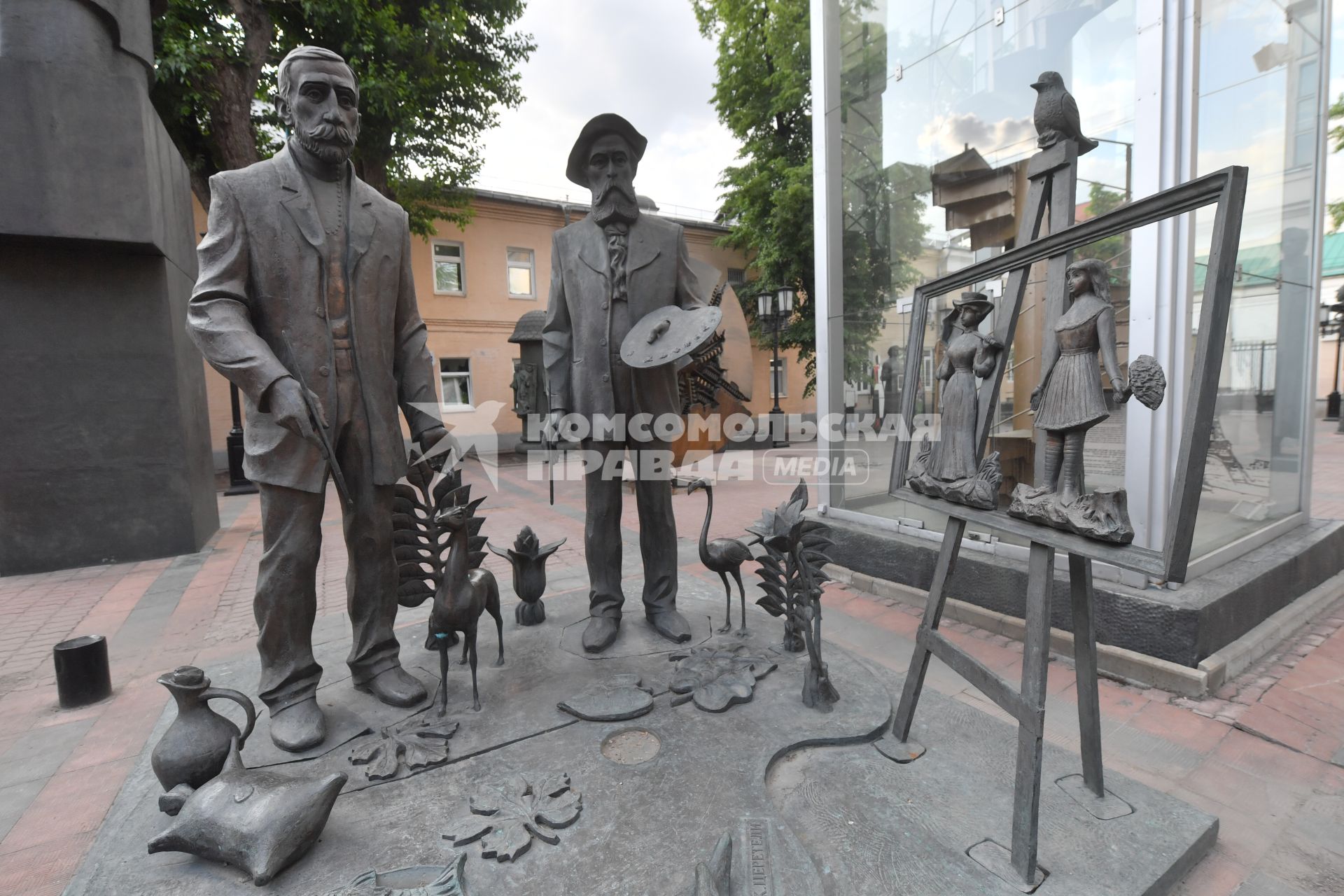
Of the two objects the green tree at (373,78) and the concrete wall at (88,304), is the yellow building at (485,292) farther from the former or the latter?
the concrete wall at (88,304)

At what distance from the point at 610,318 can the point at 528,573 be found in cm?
141

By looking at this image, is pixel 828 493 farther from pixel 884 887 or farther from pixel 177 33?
pixel 177 33

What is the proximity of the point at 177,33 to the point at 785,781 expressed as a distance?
11.7 metres

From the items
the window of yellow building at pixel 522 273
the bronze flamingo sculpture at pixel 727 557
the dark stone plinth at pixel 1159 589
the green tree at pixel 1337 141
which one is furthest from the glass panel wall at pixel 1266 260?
the window of yellow building at pixel 522 273

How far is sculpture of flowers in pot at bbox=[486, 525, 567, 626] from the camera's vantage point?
335 cm

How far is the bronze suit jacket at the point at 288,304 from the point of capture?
6.83ft

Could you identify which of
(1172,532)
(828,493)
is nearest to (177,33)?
(828,493)

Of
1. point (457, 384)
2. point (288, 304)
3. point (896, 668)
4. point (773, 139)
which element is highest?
point (773, 139)

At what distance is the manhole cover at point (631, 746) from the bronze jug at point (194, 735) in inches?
44.1

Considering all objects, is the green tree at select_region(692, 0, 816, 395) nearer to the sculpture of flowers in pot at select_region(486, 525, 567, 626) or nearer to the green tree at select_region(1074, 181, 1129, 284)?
the green tree at select_region(1074, 181, 1129, 284)

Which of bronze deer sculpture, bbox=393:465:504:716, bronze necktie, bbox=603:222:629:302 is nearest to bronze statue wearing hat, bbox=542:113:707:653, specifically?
bronze necktie, bbox=603:222:629:302

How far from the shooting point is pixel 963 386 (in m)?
2.16

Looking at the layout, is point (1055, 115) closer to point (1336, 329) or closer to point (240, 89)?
point (240, 89)

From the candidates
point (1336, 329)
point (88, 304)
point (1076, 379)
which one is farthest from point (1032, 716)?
point (1336, 329)
